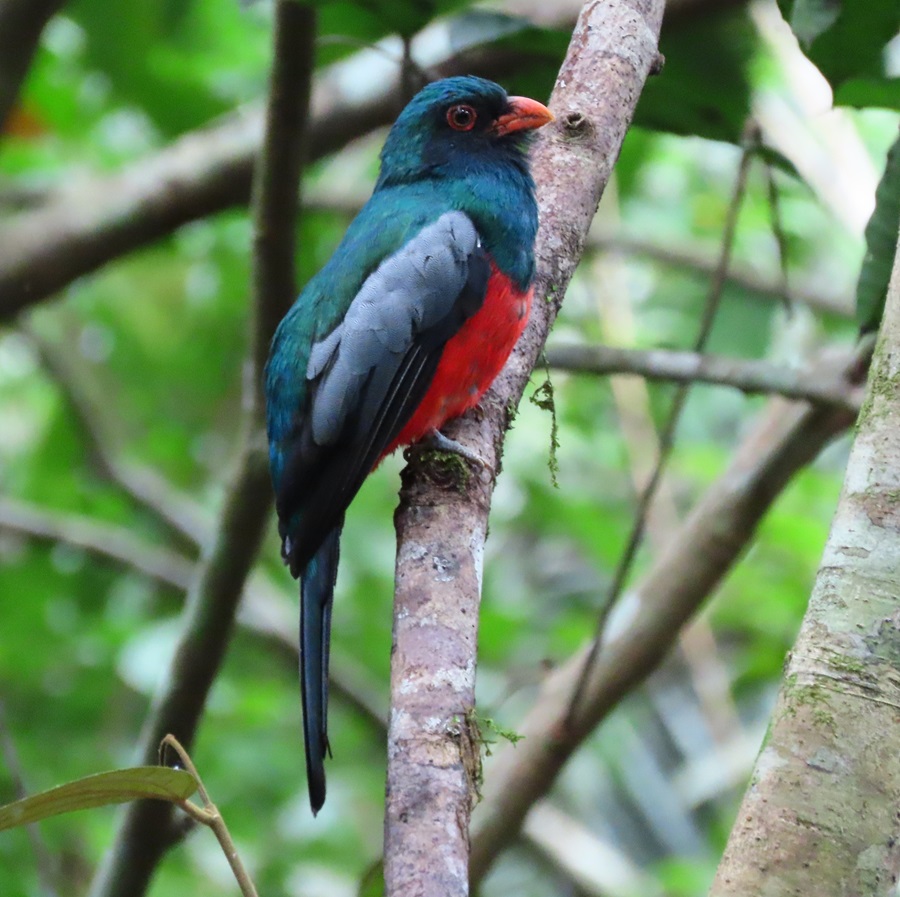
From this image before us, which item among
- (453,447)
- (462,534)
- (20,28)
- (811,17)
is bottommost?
(462,534)

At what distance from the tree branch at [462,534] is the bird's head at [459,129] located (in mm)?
569

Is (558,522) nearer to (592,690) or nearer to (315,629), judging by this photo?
(592,690)

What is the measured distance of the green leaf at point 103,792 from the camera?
5.40 ft

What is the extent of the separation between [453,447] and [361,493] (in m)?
3.69

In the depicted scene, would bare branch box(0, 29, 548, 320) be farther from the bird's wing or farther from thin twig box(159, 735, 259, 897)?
thin twig box(159, 735, 259, 897)

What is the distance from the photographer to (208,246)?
6.61 meters

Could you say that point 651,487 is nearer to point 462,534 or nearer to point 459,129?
point 459,129

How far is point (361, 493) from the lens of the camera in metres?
6.24

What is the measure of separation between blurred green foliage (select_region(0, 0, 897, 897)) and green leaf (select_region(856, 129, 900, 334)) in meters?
0.52

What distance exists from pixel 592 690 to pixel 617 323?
249 cm

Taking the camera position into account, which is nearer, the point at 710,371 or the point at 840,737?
the point at 840,737

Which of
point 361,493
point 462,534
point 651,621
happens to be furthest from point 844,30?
point 361,493

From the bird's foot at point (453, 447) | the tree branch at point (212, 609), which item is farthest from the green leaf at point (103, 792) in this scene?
the tree branch at point (212, 609)

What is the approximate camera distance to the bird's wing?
9.50 feet
